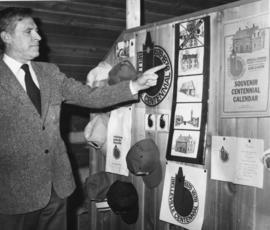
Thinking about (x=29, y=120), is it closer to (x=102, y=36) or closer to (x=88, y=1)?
(x=88, y=1)

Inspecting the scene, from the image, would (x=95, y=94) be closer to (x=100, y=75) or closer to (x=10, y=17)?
(x=100, y=75)

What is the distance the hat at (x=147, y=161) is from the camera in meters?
2.06

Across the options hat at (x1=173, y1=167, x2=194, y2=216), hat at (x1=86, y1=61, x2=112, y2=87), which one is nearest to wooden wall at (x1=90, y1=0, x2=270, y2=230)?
hat at (x1=173, y1=167, x2=194, y2=216)

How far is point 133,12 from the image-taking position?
7.75 ft

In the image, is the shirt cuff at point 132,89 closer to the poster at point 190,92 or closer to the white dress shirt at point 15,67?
the poster at point 190,92

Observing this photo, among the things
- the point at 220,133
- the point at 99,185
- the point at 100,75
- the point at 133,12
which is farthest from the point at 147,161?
the point at 133,12

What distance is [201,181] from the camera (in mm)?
1851

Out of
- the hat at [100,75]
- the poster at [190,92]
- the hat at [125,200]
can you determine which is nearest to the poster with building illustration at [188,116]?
the poster at [190,92]

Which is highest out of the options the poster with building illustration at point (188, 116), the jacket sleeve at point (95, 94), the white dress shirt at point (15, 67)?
the white dress shirt at point (15, 67)

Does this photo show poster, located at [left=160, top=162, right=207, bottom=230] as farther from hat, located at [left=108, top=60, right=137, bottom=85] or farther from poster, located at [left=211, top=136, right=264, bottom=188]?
hat, located at [left=108, top=60, right=137, bottom=85]

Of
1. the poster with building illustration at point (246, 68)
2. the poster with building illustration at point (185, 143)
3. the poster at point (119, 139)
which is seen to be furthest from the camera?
the poster at point (119, 139)

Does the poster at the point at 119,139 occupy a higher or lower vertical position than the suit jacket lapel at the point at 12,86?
lower

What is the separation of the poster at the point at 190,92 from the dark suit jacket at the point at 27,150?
0.94 feet

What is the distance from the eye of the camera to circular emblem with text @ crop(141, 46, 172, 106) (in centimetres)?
202
